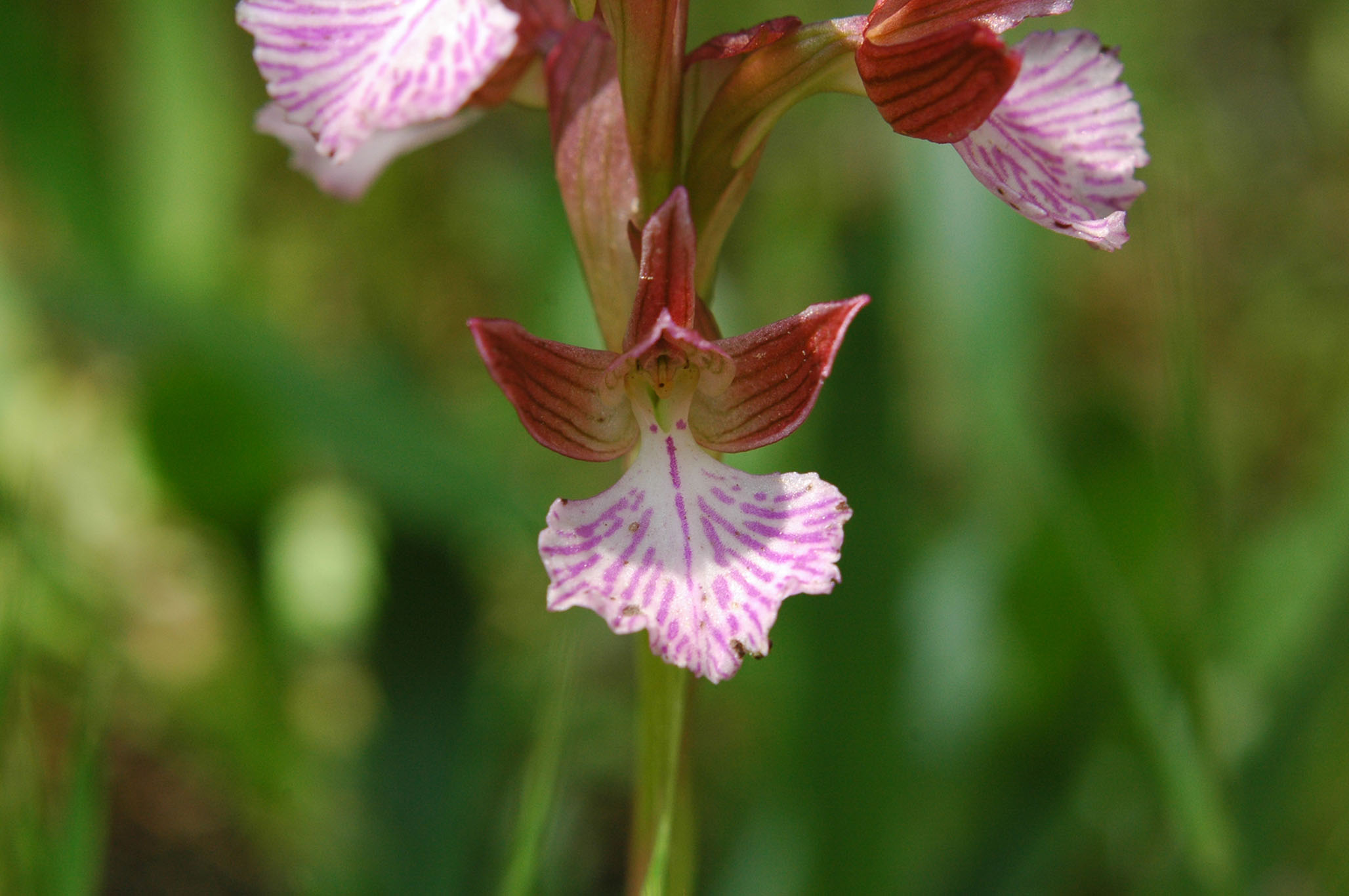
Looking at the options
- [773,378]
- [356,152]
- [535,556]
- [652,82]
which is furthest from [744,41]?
[535,556]

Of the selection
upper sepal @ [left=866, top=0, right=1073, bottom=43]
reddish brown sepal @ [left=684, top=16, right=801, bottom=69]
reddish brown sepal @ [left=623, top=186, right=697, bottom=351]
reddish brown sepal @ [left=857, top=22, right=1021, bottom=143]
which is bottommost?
reddish brown sepal @ [left=623, top=186, right=697, bottom=351]

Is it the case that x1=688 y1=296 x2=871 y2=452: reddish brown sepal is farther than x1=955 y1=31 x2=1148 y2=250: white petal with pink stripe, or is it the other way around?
x1=955 y1=31 x2=1148 y2=250: white petal with pink stripe

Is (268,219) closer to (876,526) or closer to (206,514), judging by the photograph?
(206,514)

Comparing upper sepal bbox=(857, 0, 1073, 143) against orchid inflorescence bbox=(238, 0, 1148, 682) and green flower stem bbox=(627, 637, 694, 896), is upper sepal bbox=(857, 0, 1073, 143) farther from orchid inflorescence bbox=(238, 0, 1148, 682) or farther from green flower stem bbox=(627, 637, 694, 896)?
green flower stem bbox=(627, 637, 694, 896)

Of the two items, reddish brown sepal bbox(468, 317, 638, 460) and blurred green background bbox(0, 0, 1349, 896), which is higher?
reddish brown sepal bbox(468, 317, 638, 460)

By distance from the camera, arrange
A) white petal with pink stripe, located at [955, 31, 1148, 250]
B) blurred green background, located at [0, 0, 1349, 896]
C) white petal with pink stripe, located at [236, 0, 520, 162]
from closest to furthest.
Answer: white petal with pink stripe, located at [236, 0, 520, 162]
white petal with pink stripe, located at [955, 31, 1148, 250]
blurred green background, located at [0, 0, 1349, 896]

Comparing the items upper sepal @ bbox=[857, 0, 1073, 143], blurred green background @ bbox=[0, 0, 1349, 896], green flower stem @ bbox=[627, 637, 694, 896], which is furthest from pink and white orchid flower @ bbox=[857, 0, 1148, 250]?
green flower stem @ bbox=[627, 637, 694, 896]

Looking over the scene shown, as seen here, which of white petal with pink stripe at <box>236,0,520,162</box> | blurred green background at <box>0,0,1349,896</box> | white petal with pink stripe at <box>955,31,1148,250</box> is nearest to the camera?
white petal with pink stripe at <box>236,0,520,162</box>

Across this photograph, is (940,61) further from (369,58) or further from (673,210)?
(369,58)
